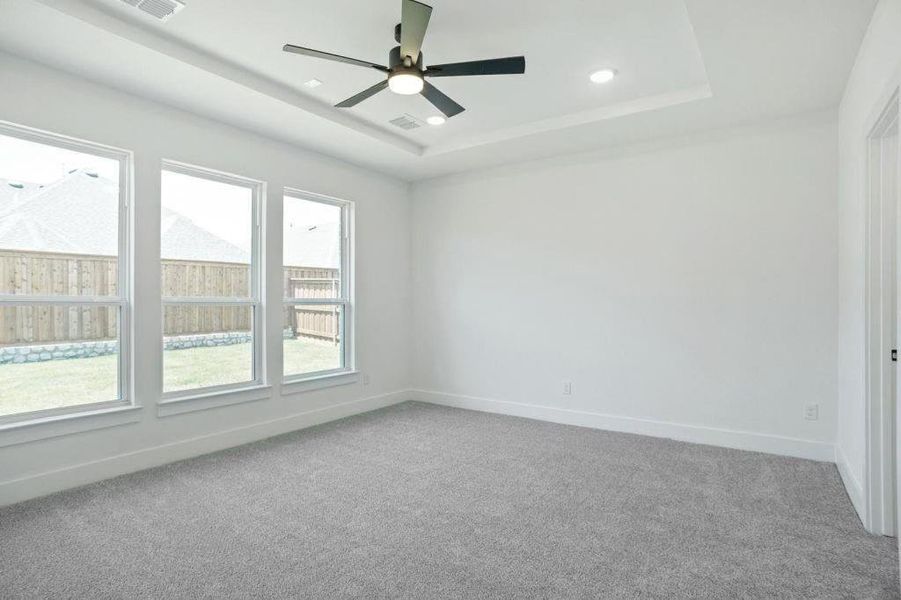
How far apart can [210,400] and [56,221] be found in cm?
164

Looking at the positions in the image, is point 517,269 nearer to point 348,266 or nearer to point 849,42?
point 348,266

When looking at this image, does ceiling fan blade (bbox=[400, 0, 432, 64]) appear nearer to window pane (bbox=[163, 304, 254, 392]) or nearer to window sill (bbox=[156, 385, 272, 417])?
window pane (bbox=[163, 304, 254, 392])

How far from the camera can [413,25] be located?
236 cm

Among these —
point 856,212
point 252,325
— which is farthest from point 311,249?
point 856,212

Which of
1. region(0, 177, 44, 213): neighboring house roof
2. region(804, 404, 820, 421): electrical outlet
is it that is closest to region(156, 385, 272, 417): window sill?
region(0, 177, 44, 213): neighboring house roof

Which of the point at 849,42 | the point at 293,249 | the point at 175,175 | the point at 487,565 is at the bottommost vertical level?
the point at 487,565

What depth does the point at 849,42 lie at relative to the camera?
276cm

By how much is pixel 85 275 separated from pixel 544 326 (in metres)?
3.85

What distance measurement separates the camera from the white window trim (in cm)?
378

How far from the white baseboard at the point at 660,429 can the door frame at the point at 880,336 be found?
1.28 metres

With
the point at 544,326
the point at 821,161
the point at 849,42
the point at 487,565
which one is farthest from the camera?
the point at 544,326

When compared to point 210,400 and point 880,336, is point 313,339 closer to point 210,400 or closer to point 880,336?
point 210,400


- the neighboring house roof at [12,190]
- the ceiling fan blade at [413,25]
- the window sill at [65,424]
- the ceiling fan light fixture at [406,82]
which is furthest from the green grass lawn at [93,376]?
the ceiling fan blade at [413,25]

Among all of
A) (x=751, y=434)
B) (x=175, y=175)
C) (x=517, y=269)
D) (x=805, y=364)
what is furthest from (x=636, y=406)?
(x=175, y=175)
